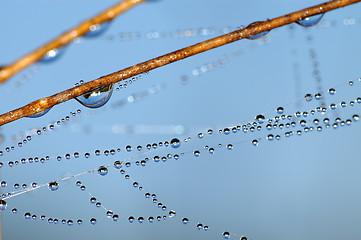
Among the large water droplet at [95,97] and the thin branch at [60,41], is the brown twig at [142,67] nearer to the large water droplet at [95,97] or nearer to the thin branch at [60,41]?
the large water droplet at [95,97]

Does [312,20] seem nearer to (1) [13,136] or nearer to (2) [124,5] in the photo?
(2) [124,5]

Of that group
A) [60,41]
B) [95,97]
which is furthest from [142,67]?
[60,41]

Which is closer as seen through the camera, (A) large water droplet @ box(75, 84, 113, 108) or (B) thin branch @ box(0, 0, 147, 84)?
(B) thin branch @ box(0, 0, 147, 84)

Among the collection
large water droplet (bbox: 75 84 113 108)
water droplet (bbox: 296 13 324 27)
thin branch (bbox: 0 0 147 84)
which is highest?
water droplet (bbox: 296 13 324 27)

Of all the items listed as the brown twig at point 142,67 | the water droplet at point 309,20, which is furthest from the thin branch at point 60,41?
the water droplet at point 309,20

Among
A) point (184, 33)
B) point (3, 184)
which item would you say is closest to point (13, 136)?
point (3, 184)

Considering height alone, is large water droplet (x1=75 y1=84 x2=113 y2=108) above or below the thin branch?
above

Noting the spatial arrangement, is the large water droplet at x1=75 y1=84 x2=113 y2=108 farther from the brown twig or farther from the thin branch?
the thin branch

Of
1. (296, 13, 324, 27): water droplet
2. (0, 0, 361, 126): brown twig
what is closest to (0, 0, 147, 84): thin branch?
(0, 0, 361, 126): brown twig
